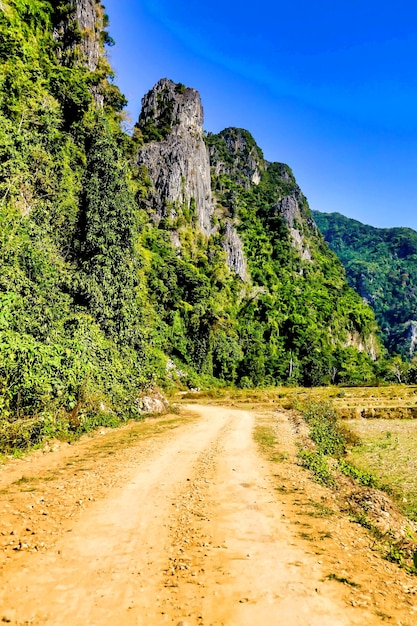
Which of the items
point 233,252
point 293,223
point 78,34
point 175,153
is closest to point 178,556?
point 78,34


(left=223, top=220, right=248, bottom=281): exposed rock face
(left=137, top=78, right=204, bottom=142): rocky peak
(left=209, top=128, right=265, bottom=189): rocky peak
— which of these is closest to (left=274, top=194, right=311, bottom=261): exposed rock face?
(left=209, top=128, right=265, bottom=189): rocky peak

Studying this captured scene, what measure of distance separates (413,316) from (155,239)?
15992 cm

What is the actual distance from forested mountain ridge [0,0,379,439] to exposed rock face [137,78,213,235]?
0.34m

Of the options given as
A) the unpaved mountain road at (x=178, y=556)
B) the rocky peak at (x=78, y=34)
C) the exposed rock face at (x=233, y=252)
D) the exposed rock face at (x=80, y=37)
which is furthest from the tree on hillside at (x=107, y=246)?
the exposed rock face at (x=233, y=252)

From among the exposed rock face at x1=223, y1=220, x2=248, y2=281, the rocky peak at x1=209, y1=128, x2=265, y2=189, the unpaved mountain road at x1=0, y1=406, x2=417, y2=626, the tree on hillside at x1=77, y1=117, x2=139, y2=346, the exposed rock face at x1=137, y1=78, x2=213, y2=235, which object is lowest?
the unpaved mountain road at x1=0, y1=406, x2=417, y2=626

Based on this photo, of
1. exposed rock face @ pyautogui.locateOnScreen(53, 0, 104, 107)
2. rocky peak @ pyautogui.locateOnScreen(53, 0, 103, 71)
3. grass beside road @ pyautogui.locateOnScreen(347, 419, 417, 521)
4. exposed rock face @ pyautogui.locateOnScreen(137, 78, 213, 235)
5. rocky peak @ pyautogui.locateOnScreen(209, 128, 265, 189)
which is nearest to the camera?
grass beside road @ pyautogui.locateOnScreen(347, 419, 417, 521)

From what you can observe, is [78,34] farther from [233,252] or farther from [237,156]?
[237,156]

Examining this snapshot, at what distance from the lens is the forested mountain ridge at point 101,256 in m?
16.6

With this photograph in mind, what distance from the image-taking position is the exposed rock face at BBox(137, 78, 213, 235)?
86812 mm

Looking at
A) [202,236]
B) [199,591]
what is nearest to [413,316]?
[202,236]

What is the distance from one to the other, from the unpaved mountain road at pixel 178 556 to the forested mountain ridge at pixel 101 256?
516cm

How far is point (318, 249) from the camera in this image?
153000 millimetres

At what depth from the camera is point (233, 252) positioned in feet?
327

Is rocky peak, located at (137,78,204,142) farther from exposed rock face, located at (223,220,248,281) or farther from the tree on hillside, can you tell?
the tree on hillside
